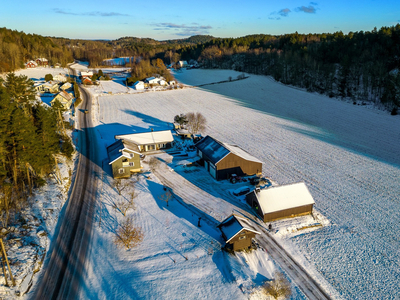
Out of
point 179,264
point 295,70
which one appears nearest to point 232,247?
point 179,264

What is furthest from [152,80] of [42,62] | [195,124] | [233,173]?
[233,173]

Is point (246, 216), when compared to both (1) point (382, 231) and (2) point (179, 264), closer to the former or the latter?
(2) point (179, 264)

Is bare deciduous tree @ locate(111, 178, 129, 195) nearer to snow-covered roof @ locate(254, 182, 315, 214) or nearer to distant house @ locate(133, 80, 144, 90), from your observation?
snow-covered roof @ locate(254, 182, 315, 214)

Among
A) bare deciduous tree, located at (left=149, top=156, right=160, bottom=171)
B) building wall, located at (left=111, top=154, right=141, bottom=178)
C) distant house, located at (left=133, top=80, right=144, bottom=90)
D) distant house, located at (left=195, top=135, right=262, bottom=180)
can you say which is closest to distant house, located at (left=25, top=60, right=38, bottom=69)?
distant house, located at (left=133, top=80, right=144, bottom=90)

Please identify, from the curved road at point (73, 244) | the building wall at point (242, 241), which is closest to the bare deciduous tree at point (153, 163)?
the curved road at point (73, 244)

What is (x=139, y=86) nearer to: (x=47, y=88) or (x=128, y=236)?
(x=47, y=88)

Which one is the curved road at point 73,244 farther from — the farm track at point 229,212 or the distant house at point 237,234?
the distant house at point 237,234
